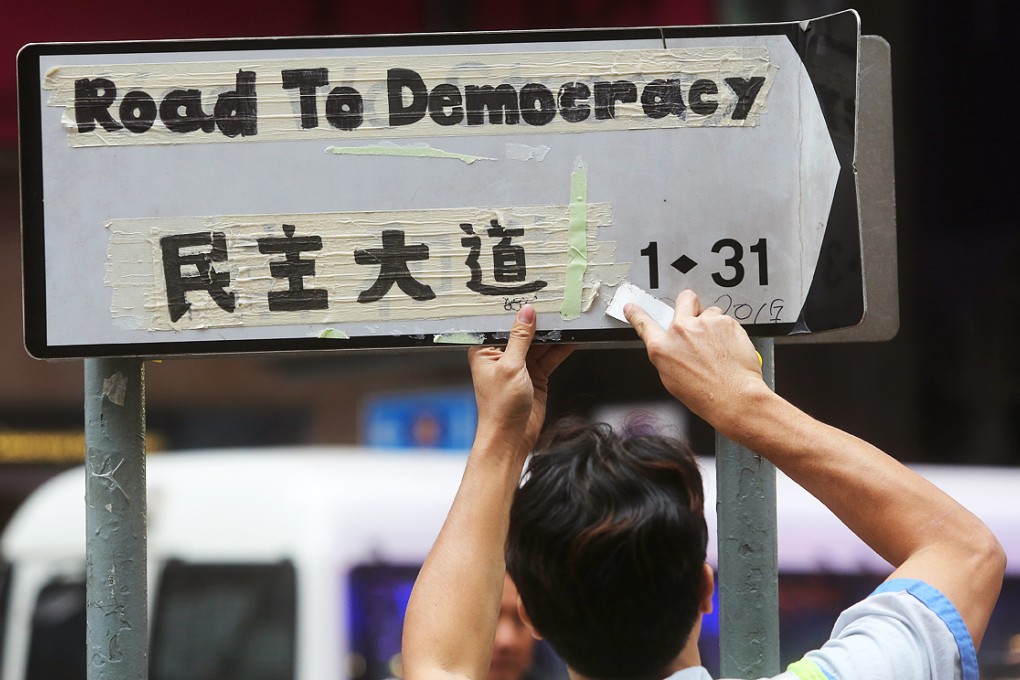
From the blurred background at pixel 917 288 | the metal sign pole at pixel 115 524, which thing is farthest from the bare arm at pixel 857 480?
the blurred background at pixel 917 288

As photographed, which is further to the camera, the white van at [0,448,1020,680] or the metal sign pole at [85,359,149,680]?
the white van at [0,448,1020,680]

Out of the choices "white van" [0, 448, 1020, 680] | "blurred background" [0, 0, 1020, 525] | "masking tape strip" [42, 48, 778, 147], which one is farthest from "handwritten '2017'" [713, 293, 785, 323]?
"blurred background" [0, 0, 1020, 525]

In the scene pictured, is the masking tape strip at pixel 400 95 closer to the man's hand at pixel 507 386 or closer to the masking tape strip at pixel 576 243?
the masking tape strip at pixel 576 243

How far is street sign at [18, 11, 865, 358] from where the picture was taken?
1467 mm

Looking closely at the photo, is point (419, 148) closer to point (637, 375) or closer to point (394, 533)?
point (394, 533)

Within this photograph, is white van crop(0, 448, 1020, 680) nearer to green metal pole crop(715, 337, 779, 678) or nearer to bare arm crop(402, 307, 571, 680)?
green metal pole crop(715, 337, 779, 678)

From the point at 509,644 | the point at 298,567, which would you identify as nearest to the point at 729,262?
the point at 509,644

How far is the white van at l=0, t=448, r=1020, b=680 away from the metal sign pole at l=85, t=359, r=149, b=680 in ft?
12.8

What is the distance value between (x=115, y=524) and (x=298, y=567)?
4.09 m

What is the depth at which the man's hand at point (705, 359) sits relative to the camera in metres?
1.37

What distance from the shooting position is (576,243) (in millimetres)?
1483

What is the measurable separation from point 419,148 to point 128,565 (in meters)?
0.72

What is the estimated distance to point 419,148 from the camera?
148 centimetres

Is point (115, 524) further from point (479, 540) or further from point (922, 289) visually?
point (922, 289)
